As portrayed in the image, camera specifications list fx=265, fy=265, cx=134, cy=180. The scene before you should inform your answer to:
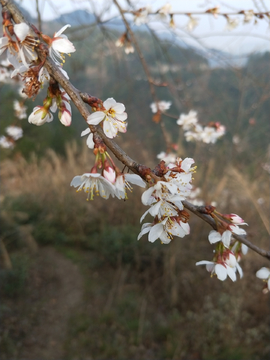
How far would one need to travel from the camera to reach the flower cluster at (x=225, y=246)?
570mm

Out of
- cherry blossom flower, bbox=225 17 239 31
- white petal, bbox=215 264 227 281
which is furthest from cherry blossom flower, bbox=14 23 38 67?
cherry blossom flower, bbox=225 17 239 31

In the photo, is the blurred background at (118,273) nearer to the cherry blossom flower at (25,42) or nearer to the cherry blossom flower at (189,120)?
the cherry blossom flower at (189,120)

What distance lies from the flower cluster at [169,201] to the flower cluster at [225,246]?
0.08 metres

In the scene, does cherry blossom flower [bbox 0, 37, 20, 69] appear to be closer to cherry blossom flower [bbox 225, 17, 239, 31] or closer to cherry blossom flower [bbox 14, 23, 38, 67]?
cherry blossom flower [bbox 14, 23, 38, 67]

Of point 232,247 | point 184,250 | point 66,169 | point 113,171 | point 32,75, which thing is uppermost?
point 32,75

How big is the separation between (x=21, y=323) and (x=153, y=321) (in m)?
1.23

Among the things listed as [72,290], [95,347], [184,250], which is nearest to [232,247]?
[95,347]

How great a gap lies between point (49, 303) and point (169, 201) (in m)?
2.71

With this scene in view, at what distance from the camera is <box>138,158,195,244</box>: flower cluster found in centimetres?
46

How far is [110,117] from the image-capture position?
20.5 inches

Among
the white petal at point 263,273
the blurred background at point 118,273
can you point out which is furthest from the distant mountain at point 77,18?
the white petal at point 263,273

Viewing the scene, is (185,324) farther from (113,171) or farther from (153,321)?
(113,171)

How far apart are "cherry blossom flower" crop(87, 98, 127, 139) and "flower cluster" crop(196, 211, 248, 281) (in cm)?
25

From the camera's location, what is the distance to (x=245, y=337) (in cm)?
236
